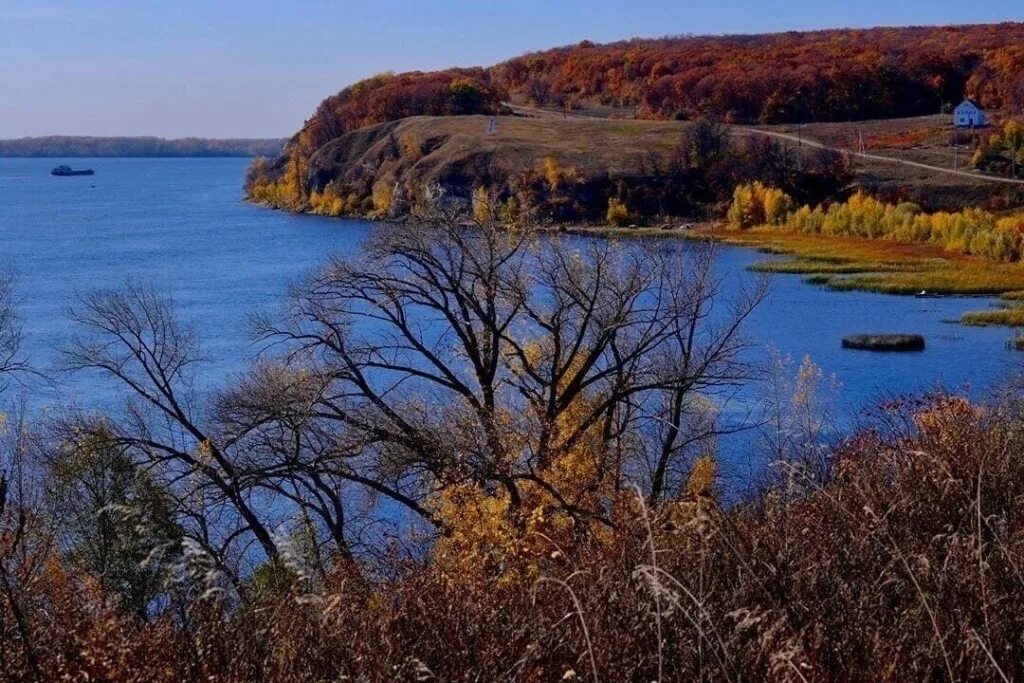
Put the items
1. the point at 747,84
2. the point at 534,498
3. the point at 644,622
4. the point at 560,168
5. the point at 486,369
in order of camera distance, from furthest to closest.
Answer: the point at 747,84 < the point at 560,168 < the point at 486,369 < the point at 534,498 < the point at 644,622

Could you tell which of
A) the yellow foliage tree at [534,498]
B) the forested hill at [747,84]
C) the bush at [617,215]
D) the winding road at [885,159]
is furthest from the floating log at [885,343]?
the forested hill at [747,84]

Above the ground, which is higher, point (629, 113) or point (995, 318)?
point (629, 113)

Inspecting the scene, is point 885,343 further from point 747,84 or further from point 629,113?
point 629,113

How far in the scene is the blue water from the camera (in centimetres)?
2695

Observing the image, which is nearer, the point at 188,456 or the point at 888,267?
the point at 188,456

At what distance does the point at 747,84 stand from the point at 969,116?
63.0 ft

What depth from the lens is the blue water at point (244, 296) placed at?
27.0 m

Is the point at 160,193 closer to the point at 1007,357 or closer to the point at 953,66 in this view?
the point at 953,66

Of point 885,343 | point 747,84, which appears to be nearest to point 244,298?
point 885,343

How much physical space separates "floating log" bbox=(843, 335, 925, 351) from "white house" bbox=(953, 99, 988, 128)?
2420 inches

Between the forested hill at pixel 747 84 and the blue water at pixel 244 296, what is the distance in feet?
127

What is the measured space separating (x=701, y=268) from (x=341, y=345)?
6143 millimetres

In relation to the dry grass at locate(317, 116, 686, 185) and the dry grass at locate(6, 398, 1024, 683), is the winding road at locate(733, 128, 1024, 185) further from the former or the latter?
the dry grass at locate(6, 398, 1024, 683)

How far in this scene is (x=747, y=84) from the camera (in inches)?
3994
